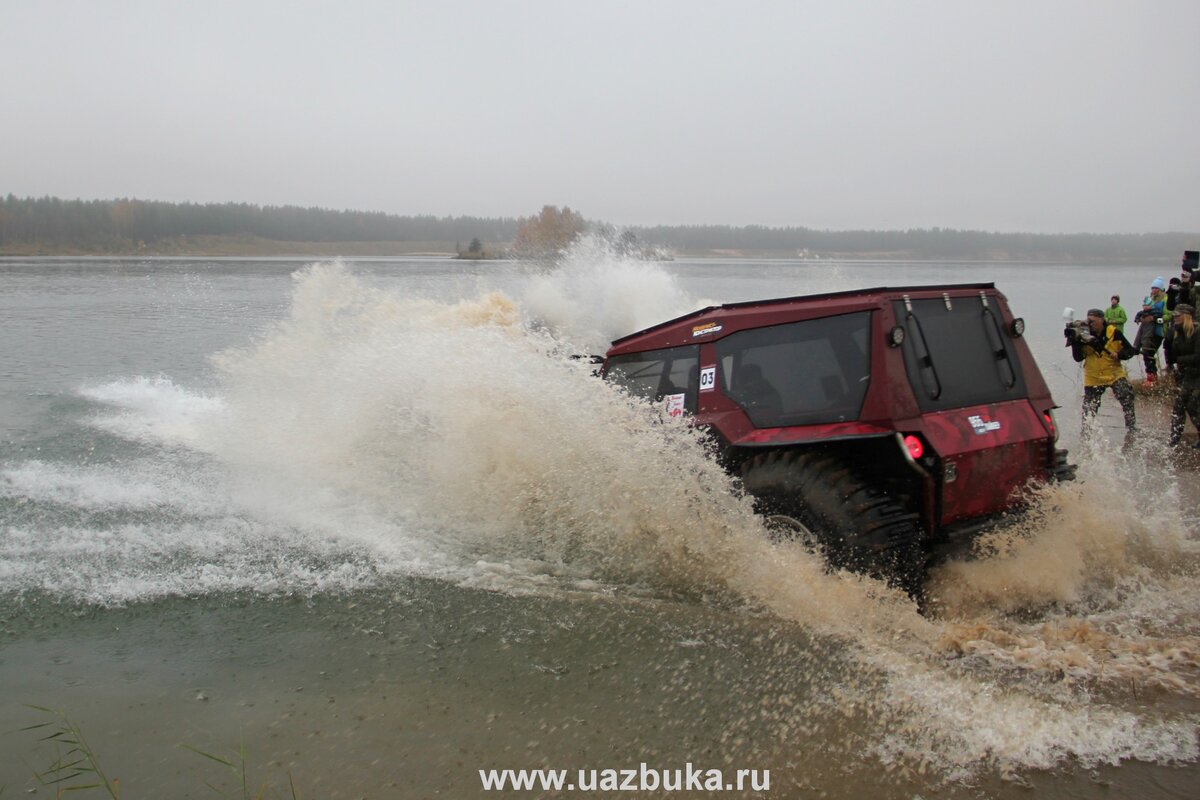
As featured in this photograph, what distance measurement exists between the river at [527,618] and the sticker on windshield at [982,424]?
64 centimetres

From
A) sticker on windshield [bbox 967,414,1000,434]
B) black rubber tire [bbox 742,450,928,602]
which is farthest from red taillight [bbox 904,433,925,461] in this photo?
sticker on windshield [bbox 967,414,1000,434]

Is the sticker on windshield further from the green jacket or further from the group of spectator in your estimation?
the green jacket

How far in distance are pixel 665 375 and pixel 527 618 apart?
6.84ft

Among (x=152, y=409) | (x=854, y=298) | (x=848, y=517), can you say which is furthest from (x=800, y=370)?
(x=152, y=409)

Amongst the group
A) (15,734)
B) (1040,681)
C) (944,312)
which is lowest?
(15,734)

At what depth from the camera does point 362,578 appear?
5.71 metres

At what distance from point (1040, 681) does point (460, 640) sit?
298 centimetres

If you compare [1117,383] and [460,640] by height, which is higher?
[1117,383]

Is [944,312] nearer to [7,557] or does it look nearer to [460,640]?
[460,640]

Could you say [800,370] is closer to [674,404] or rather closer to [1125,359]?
[674,404]

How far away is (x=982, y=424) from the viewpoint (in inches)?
196

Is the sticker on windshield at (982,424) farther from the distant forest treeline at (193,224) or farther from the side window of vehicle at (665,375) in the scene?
the distant forest treeline at (193,224)

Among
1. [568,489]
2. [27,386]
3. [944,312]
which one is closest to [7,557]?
[568,489]

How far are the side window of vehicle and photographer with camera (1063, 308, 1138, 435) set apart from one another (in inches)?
249
